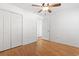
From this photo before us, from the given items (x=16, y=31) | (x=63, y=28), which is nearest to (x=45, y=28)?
(x=63, y=28)

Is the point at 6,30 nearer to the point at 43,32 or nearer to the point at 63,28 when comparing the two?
the point at 43,32

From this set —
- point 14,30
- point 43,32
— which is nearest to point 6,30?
point 14,30

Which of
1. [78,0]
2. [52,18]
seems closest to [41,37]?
[52,18]

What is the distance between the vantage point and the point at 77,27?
1718 mm

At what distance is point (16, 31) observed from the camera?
1.63 meters

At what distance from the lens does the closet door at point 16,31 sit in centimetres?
158

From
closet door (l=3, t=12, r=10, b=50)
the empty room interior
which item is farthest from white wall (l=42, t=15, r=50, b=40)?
closet door (l=3, t=12, r=10, b=50)

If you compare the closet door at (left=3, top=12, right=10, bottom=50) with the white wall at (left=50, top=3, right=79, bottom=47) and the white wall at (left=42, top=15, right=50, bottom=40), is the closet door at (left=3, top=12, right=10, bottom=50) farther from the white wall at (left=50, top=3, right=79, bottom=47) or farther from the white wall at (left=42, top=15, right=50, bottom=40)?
the white wall at (left=50, top=3, right=79, bottom=47)

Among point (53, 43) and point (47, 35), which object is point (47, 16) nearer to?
point (47, 35)

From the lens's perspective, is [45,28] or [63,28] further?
[63,28]

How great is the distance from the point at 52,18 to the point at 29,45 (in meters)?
0.72

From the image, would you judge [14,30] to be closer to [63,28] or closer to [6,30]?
[6,30]

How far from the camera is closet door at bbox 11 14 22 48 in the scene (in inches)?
62.3

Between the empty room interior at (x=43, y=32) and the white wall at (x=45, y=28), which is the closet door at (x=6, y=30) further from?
the white wall at (x=45, y=28)
